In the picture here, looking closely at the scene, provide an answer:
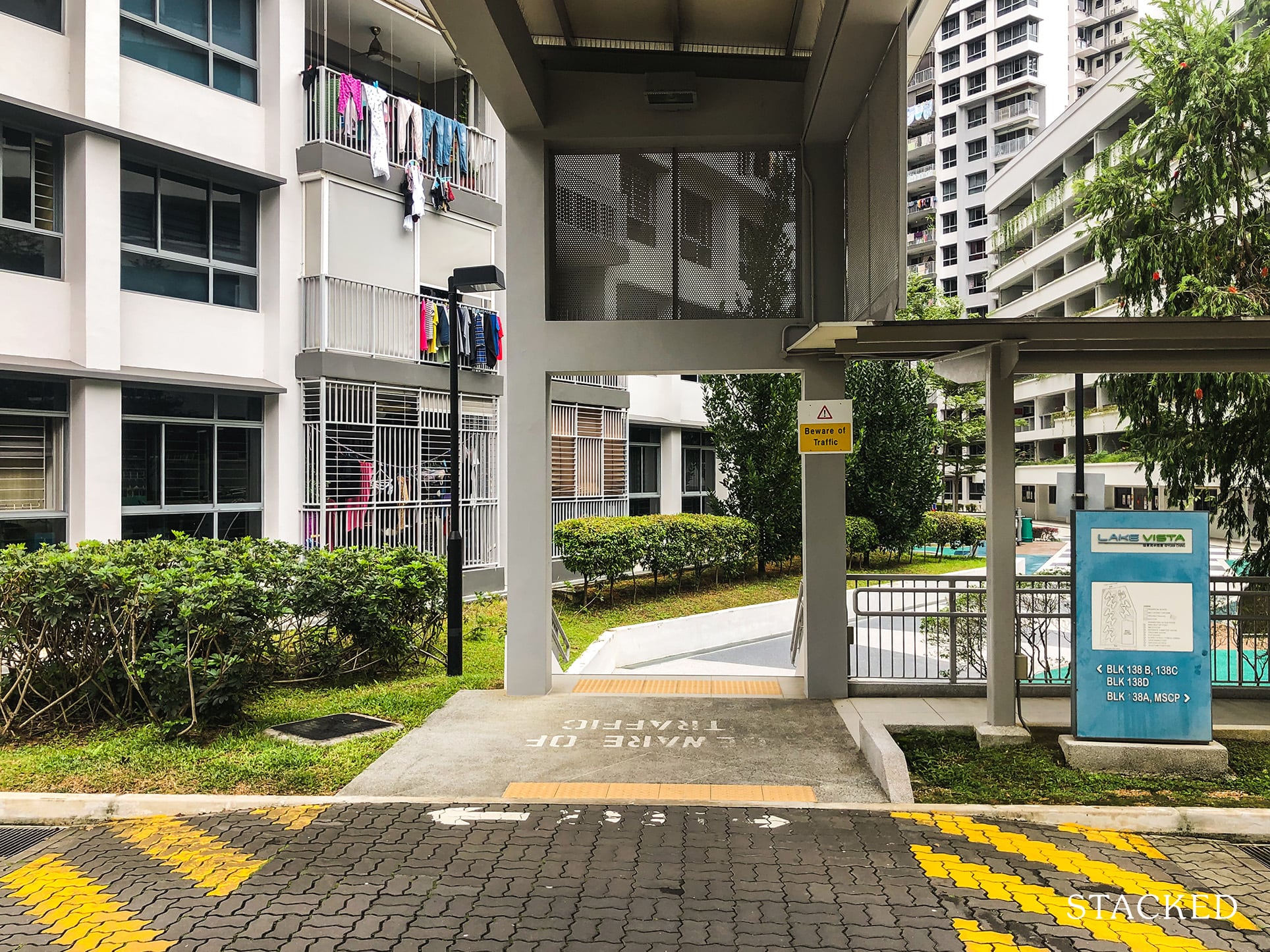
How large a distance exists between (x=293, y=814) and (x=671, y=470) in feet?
64.0

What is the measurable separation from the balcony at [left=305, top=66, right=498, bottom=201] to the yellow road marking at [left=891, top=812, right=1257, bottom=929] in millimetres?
13997

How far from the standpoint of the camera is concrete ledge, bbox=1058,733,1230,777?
22.0ft

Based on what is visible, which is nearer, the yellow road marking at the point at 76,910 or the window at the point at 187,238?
the yellow road marking at the point at 76,910

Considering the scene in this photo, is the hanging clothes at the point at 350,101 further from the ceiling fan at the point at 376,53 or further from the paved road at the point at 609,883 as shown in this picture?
the paved road at the point at 609,883

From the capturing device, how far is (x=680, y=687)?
10.1 m

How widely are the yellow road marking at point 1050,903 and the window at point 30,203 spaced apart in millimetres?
13086

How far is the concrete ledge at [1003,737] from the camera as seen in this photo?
288 inches

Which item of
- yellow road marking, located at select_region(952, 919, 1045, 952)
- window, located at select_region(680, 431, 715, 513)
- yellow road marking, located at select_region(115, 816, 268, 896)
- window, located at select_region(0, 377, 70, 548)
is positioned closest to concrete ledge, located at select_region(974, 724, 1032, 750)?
yellow road marking, located at select_region(952, 919, 1045, 952)

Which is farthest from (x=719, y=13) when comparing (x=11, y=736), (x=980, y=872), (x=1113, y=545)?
(x=11, y=736)

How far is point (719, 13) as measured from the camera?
363 inches

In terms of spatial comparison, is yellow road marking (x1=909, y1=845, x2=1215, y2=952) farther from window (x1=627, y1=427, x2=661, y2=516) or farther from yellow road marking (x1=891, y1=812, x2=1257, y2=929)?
window (x1=627, y1=427, x2=661, y2=516)

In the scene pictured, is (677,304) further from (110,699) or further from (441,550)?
(441,550)

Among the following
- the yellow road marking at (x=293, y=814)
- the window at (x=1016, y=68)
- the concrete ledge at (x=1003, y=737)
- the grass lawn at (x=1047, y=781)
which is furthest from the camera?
the window at (x=1016, y=68)

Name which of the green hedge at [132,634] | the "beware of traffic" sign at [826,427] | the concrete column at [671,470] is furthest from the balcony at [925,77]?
the green hedge at [132,634]
